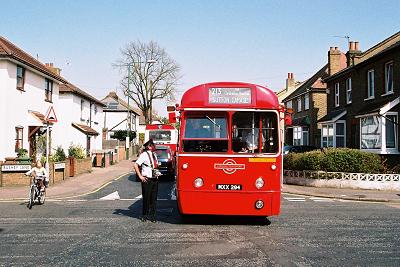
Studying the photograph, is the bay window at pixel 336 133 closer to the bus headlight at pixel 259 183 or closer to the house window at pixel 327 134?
the house window at pixel 327 134

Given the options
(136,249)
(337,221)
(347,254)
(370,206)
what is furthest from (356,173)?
(136,249)

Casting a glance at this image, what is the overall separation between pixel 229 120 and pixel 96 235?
375cm

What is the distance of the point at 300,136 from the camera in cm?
4284

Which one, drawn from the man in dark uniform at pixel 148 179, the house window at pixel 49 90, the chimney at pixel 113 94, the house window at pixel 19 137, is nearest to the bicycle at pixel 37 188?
the man in dark uniform at pixel 148 179

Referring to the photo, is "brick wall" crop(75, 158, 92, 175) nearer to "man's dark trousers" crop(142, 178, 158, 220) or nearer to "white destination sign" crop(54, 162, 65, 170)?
"white destination sign" crop(54, 162, 65, 170)

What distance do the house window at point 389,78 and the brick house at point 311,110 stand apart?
1337 centimetres

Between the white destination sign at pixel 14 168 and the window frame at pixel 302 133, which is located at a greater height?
the window frame at pixel 302 133

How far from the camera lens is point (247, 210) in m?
9.49

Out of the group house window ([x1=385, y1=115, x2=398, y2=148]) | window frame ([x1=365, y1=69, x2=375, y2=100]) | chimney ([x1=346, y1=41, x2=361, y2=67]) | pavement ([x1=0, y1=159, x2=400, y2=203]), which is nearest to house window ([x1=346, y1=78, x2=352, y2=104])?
chimney ([x1=346, y1=41, x2=361, y2=67])

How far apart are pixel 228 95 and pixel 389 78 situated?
17.4 meters

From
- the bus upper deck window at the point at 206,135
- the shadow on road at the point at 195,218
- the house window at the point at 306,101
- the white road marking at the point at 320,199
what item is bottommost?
the white road marking at the point at 320,199

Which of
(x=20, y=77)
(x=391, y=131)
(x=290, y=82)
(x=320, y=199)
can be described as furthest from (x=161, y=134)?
(x=290, y=82)

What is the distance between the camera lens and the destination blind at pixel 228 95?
9.75 meters

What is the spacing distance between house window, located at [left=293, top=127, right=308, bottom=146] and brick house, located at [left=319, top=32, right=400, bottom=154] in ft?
25.5
